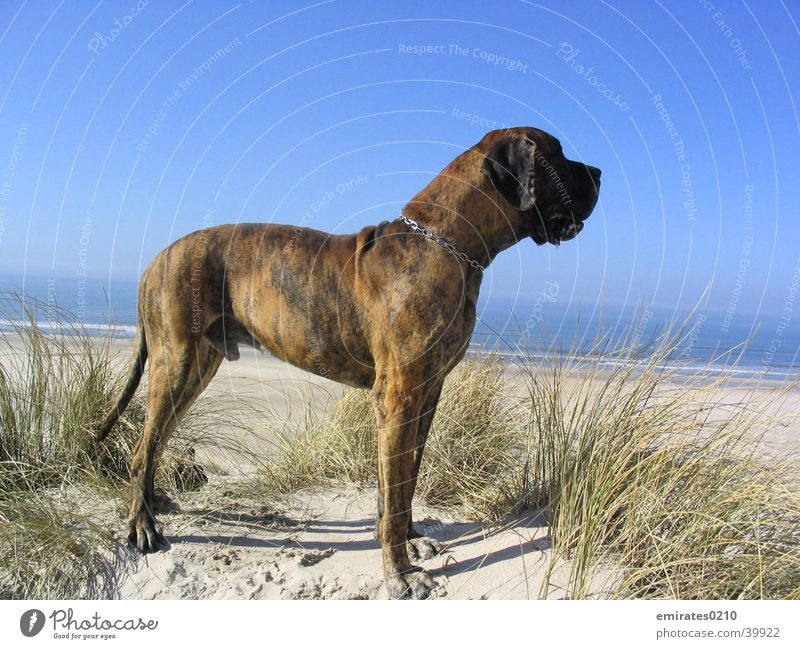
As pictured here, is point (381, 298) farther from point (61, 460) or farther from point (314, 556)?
point (61, 460)

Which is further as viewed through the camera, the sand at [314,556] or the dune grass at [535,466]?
the sand at [314,556]

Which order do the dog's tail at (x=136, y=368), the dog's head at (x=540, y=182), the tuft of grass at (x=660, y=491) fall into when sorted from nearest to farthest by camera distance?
the tuft of grass at (x=660, y=491) < the dog's head at (x=540, y=182) < the dog's tail at (x=136, y=368)

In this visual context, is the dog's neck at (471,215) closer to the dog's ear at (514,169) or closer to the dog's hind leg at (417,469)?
the dog's ear at (514,169)

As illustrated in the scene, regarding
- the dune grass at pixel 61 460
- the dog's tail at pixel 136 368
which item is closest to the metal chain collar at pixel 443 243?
the dog's tail at pixel 136 368

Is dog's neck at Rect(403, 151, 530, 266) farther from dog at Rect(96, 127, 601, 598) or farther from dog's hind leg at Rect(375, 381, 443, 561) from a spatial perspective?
dog's hind leg at Rect(375, 381, 443, 561)

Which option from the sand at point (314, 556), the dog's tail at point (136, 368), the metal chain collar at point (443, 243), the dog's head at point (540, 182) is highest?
the dog's head at point (540, 182)

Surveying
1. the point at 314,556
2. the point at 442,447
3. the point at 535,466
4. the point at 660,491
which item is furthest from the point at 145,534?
the point at 660,491

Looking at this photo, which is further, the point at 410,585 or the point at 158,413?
the point at 158,413

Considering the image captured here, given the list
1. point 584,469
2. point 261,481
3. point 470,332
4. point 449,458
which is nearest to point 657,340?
point 584,469

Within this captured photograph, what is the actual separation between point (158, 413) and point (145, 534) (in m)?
0.75

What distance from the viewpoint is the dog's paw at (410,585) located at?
10.8 ft

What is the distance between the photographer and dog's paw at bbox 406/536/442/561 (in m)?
3.73

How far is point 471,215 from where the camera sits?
3.47 metres

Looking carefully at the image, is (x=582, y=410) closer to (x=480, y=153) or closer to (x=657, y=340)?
(x=657, y=340)
